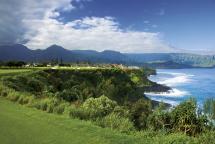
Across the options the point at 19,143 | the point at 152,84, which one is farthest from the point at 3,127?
the point at 152,84

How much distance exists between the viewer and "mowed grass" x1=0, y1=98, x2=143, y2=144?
1088 centimetres

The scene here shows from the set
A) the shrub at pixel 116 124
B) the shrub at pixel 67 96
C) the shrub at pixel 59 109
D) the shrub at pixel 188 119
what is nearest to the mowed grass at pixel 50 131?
the shrub at pixel 116 124

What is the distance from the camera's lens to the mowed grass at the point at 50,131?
428 inches

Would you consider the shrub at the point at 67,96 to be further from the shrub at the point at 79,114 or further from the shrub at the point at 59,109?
the shrub at the point at 79,114

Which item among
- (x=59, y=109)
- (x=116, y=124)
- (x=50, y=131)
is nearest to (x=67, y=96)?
(x=59, y=109)

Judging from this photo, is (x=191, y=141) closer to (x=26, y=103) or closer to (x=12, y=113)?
(x=12, y=113)

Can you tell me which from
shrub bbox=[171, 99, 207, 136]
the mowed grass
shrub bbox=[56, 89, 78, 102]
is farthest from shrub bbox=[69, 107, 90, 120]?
shrub bbox=[56, 89, 78, 102]

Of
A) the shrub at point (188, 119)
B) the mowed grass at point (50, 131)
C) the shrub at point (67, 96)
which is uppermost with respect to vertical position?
the mowed grass at point (50, 131)

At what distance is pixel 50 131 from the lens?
12141 millimetres

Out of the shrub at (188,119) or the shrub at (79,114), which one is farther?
the shrub at (188,119)

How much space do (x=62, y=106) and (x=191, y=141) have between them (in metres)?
8.00

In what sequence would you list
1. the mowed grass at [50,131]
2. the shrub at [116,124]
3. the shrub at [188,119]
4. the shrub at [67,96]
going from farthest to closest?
the shrub at [67,96] < the shrub at [188,119] < the shrub at [116,124] < the mowed grass at [50,131]

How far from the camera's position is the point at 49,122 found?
13.6 meters

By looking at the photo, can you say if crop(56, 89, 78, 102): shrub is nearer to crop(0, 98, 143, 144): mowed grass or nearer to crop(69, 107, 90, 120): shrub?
crop(69, 107, 90, 120): shrub
